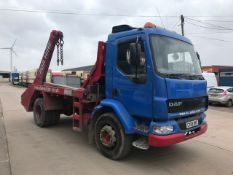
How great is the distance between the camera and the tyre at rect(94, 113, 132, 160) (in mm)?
5638

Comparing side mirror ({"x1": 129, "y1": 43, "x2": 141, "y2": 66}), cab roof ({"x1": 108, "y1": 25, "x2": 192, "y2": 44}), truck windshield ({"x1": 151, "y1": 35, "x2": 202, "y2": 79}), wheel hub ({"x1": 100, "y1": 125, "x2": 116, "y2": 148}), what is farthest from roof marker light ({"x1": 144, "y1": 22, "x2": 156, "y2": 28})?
wheel hub ({"x1": 100, "y1": 125, "x2": 116, "y2": 148})

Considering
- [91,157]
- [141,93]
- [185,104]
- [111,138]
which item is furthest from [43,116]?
[185,104]

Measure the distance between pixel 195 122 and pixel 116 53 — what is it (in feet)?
7.35

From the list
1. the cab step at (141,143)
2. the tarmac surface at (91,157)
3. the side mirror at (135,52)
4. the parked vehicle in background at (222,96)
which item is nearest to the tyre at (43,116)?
the tarmac surface at (91,157)

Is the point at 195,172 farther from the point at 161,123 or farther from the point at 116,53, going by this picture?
the point at 116,53

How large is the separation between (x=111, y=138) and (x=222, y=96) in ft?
47.0

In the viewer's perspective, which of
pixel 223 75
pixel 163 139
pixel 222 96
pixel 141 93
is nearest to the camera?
pixel 163 139

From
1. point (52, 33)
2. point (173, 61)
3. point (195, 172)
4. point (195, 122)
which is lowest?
point (195, 172)

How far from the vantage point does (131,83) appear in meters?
5.56

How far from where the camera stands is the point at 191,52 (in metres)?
6.23

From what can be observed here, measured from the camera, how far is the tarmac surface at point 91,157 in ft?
17.3

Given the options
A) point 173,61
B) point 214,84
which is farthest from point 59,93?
A: point 214,84

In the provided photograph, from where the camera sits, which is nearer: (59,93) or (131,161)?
(131,161)

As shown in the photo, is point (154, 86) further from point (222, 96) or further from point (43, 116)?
point (222, 96)
